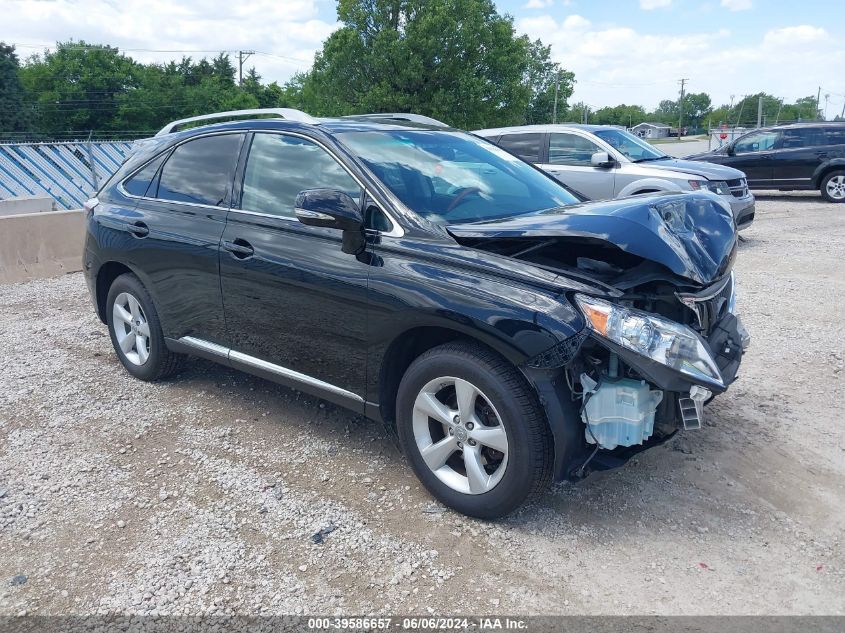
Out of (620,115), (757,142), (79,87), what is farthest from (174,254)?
(620,115)

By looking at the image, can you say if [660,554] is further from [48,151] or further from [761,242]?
[48,151]

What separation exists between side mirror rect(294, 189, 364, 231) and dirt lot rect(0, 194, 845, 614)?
4.40ft

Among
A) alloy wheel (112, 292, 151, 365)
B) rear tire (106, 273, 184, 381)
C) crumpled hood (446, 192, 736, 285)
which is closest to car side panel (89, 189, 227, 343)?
rear tire (106, 273, 184, 381)

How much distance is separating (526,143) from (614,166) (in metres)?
1.49

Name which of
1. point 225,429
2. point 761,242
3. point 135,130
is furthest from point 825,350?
point 135,130

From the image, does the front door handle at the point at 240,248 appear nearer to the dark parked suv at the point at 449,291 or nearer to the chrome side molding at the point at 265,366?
the dark parked suv at the point at 449,291

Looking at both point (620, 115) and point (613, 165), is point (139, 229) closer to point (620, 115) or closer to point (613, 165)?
point (613, 165)

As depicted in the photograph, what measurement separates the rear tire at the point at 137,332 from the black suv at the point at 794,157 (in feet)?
46.1

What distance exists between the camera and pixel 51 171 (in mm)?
14641

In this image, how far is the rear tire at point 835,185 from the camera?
15461 mm

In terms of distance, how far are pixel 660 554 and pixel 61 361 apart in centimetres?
487

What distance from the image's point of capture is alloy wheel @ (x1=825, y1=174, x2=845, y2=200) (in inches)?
609

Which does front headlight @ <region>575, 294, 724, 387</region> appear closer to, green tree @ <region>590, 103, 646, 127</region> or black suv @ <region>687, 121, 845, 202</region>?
black suv @ <region>687, 121, 845, 202</region>

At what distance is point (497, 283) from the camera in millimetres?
3043
